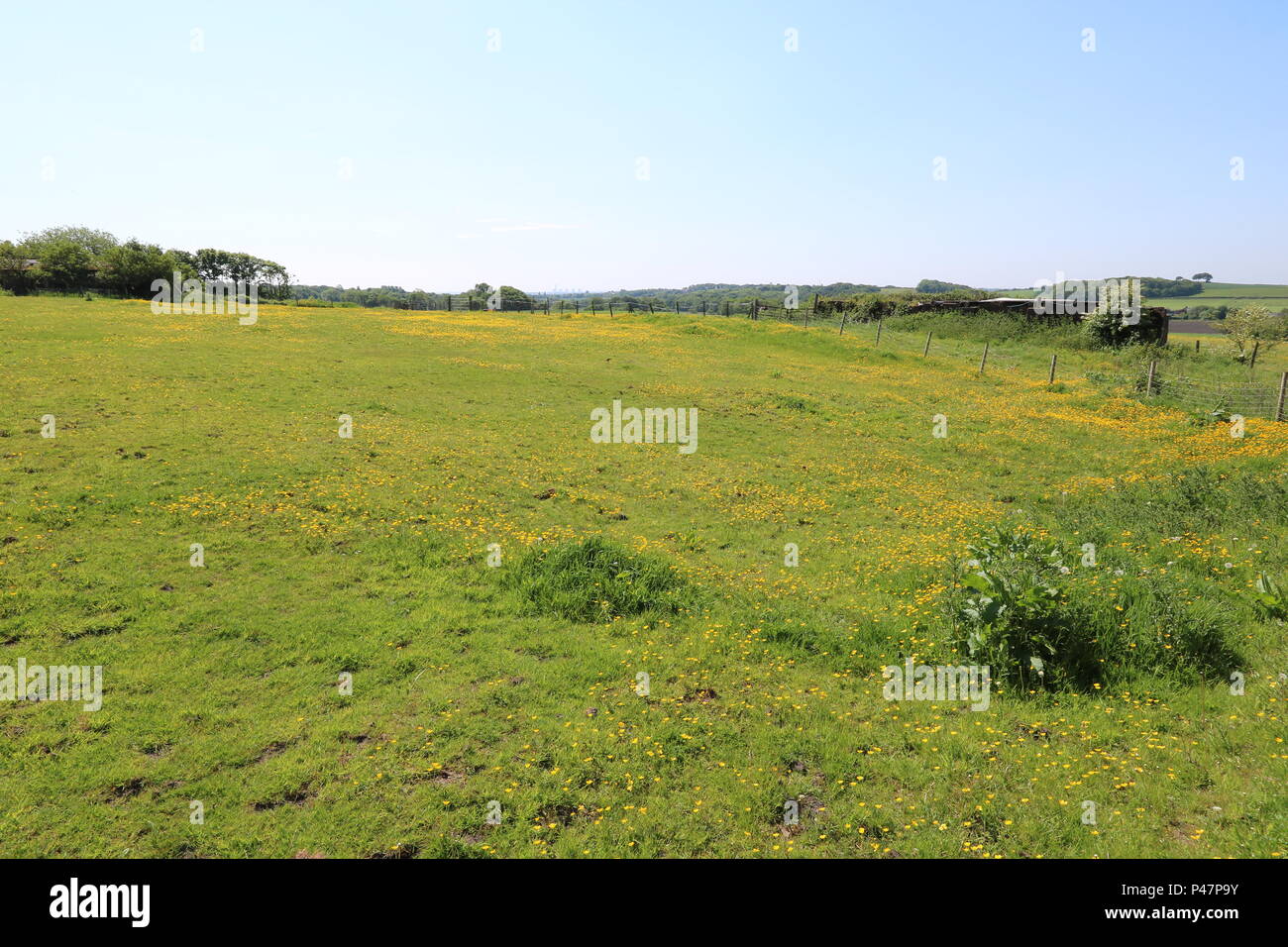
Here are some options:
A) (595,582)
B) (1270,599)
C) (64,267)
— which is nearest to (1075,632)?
(1270,599)

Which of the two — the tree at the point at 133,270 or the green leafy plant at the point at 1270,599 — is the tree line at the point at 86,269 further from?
the green leafy plant at the point at 1270,599

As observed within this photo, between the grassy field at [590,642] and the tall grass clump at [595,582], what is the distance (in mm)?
66

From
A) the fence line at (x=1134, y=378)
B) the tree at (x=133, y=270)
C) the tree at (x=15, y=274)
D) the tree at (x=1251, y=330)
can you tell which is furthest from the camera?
the tree at (x=133, y=270)

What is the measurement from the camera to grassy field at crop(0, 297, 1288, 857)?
6.08 m

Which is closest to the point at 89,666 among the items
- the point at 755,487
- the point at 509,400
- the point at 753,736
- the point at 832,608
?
the point at 753,736

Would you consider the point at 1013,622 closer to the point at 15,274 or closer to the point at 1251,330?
the point at 1251,330

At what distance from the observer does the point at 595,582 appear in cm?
1088

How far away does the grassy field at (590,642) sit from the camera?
6078 millimetres

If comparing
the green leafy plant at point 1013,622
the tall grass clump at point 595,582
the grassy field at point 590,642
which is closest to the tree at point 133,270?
the grassy field at point 590,642

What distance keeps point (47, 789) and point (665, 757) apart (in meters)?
5.84

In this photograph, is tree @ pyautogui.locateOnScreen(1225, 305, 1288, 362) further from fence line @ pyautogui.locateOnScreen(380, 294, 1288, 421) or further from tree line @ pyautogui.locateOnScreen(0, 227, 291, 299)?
tree line @ pyautogui.locateOnScreen(0, 227, 291, 299)

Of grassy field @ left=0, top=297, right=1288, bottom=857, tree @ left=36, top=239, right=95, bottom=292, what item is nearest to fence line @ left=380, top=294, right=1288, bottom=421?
grassy field @ left=0, top=297, right=1288, bottom=857
